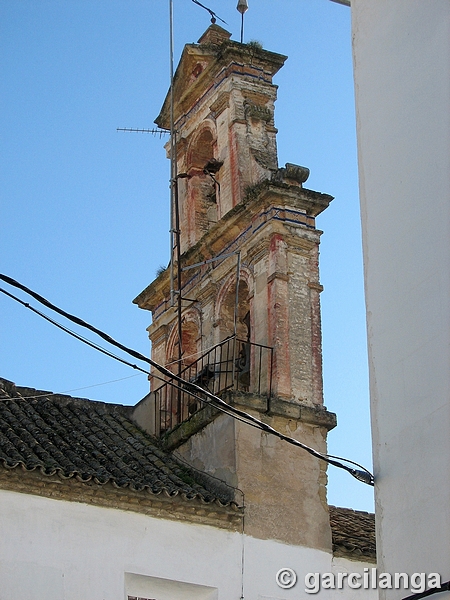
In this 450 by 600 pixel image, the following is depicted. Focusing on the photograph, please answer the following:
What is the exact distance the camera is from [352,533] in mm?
15945

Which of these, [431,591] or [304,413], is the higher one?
[304,413]

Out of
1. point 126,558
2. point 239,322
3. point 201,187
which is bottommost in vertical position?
point 126,558

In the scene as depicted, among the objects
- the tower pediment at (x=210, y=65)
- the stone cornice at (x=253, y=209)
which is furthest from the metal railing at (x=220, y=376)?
the tower pediment at (x=210, y=65)

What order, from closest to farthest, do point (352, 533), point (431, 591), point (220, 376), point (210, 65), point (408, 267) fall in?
point (431, 591)
point (408, 267)
point (352, 533)
point (220, 376)
point (210, 65)

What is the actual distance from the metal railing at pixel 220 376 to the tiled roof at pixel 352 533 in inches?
75.0

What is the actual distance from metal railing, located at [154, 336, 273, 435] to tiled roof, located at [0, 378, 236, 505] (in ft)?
1.51

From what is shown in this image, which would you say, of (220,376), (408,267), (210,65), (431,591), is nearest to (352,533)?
(220,376)

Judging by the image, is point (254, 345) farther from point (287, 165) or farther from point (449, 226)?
point (449, 226)

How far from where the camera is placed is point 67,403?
17.0 m

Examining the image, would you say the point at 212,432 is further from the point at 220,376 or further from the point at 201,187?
the point at 201,187

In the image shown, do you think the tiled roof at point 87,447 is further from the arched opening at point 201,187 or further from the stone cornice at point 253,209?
the arched opening at point 201,187

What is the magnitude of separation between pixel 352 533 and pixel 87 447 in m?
3.36

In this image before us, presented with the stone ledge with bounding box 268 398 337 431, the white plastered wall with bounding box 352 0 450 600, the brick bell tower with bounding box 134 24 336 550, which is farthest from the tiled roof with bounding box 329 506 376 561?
the white plastered wall with bounding box 352 0 450 600

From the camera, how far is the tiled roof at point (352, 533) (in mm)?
15164
